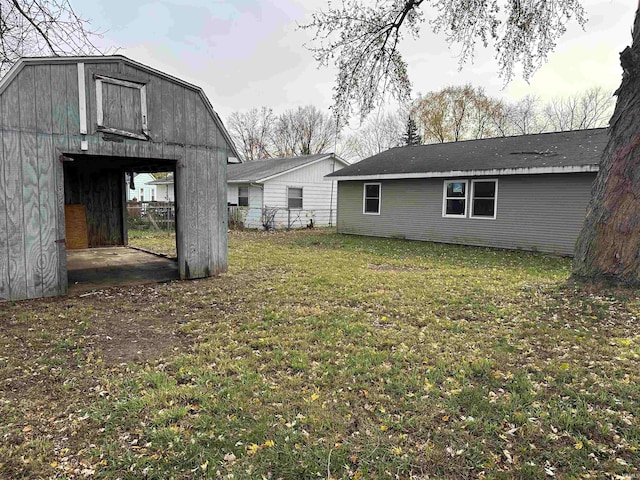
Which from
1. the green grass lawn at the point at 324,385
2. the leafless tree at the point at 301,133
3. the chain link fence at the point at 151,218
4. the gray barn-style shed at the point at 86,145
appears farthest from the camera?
the leafless tree at the point at 301,133

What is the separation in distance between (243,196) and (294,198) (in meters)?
2.47

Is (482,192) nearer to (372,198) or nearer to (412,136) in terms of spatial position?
(372,198)

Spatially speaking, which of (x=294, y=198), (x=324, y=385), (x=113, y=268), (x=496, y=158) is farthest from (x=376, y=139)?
(x=324, y=385)

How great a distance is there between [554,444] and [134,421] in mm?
2791

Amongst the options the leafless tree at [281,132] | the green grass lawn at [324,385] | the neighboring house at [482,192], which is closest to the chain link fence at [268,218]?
the neighboring house at [482,192]

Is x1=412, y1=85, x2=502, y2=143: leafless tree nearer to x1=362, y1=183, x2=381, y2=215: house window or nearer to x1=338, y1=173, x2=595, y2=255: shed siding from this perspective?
x1=362, y1=183, x2=381, y2=215: house window

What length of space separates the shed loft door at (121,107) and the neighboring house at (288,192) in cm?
1173

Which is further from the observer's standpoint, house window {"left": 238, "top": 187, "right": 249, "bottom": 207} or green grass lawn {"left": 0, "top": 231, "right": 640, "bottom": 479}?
house window {"left": 238, "top": 187, "right": 249, "bottom": 207}

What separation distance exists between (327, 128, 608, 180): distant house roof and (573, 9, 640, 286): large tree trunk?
488 cm

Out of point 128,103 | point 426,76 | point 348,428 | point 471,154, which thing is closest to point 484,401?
point 348,428

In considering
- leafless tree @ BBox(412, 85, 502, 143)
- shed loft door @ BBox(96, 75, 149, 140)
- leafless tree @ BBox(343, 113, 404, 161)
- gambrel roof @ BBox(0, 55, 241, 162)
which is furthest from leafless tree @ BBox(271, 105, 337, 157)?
shed loft door @ BBox(96, 75, 149, 140)

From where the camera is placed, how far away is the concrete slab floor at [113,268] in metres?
7.22

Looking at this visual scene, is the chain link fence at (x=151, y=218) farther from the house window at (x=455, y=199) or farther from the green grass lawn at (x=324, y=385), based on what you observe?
the green grass lawn at (x=324, y=385)

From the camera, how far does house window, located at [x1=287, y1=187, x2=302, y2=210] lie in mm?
19906
